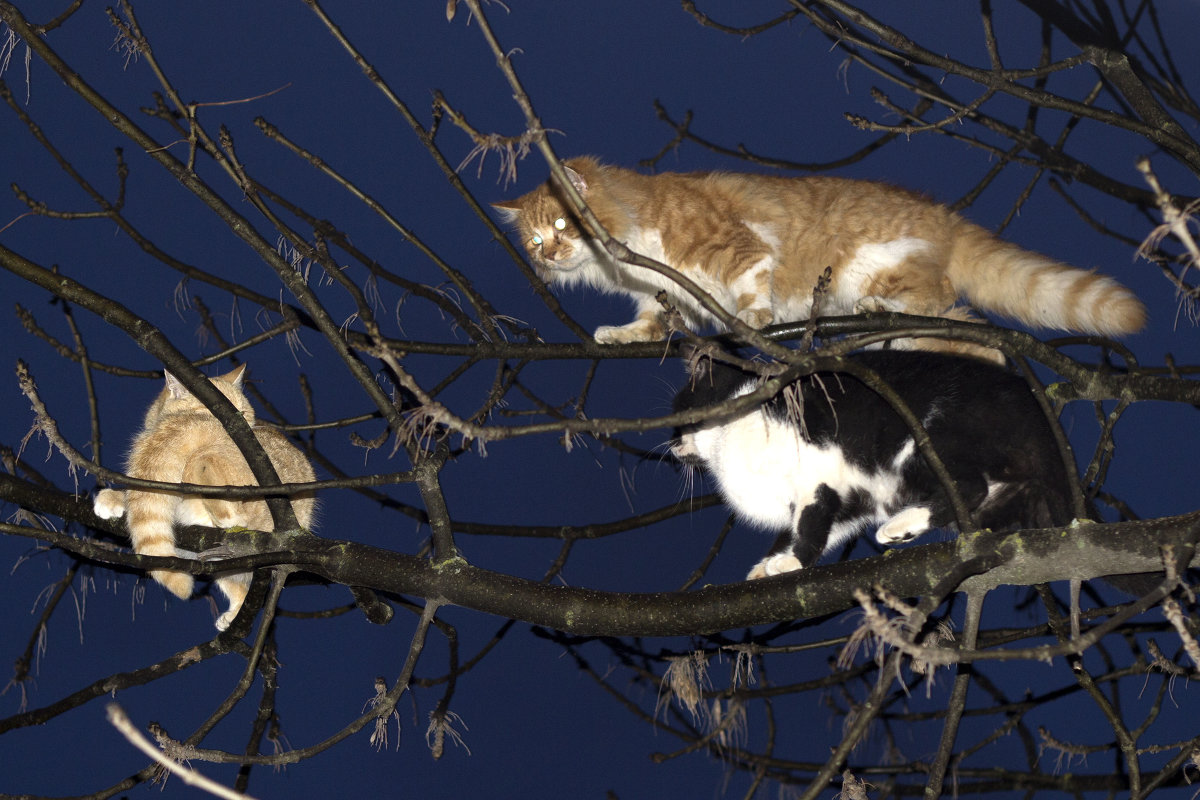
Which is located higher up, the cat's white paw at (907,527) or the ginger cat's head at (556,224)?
the ginger cat's head at (556,224)

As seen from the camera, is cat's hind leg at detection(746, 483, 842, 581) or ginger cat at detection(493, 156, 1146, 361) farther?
ginger cat at detection(493, 156, 1146, 361)

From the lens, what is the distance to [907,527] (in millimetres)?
1673

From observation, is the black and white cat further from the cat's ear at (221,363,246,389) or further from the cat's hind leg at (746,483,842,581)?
the cat's ear at (221,363,246,389)

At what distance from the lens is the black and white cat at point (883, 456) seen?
1.65m

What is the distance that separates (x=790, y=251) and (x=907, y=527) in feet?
3.60

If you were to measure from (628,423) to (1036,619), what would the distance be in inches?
77.6

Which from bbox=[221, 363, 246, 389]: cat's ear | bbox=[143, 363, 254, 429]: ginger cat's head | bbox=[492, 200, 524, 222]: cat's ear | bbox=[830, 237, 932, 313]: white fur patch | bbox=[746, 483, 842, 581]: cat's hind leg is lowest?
bbox=[746, 483, 842, 581]: cat's hind leg

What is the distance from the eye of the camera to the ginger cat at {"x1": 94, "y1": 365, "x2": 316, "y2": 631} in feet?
5.84

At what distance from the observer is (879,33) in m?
1.49

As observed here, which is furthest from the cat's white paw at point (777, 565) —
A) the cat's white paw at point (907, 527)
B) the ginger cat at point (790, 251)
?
the ginger cat at point (790, 251)

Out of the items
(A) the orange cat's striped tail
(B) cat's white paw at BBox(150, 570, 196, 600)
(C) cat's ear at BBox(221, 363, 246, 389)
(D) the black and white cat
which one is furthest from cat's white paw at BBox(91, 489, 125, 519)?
(A) the orange cat's striped tail

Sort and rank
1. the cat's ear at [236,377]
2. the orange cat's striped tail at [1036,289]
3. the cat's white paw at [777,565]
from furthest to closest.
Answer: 1. the cat's ear at [236,377]
2. the orange cat's striped tail at [1036,289]
3. the cat's white paw at [777,565]

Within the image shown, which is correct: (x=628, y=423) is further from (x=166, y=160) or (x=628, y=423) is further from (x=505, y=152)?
(x=166, y=160)

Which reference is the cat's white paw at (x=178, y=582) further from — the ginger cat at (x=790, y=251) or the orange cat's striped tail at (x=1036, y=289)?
the orange cat's striped tail at (x=1036, y=289)
